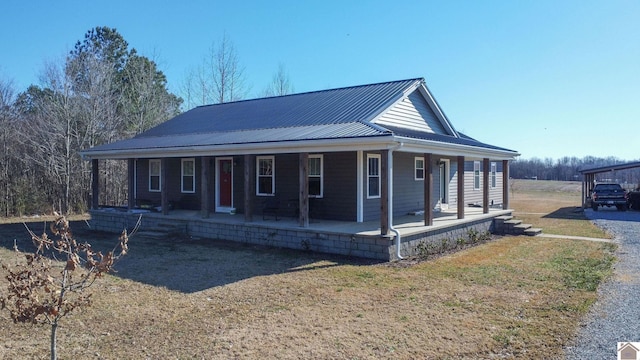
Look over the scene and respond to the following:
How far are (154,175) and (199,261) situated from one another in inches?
354

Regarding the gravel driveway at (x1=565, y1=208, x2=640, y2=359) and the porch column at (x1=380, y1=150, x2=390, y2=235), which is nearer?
the gravel driveway at (x1=565, y1=208, x2=640, y2=359)

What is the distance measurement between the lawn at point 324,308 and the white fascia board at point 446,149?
2559 mm

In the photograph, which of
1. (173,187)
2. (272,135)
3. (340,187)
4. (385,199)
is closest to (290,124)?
(272,135)

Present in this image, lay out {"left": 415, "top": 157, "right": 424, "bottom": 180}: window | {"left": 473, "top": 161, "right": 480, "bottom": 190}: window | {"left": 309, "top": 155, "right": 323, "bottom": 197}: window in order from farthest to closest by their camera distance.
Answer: {"left": 473, "top": 161, "right": 480, "bottom": 190}: window
{"left": 415, "top": 157, "right": 424, "bottom": 180}: window
{"left": 309, "top": 155, "right": 323, "bottom": 197}: window

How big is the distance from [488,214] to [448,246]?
11.5 feet

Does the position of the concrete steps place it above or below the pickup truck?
below

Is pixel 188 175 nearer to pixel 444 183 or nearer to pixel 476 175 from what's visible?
pixel 444 183

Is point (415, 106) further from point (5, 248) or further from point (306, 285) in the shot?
point (5, 248)

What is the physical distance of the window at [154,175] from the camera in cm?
1731

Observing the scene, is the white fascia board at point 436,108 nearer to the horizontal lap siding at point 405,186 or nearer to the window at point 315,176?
the horizontal lap siding at point 405,186

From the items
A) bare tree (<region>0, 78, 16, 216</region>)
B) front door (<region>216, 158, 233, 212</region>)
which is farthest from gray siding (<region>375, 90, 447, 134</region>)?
bare tree (<region>0, 78, 16, 216</region>)

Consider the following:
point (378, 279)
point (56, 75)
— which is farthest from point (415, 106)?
point (56, 75)

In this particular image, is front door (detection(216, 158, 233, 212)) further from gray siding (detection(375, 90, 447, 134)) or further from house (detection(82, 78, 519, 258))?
gray siding (detection(375, 90, 447, 134))

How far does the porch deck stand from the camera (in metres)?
10.1
